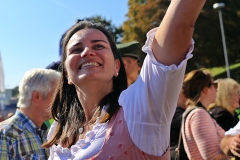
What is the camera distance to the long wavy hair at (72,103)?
1668 millimetres

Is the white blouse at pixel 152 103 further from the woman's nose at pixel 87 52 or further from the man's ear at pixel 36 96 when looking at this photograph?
the man's ear at pixel 36 96

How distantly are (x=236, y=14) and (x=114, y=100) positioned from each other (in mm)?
31109

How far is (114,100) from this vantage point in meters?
1.63

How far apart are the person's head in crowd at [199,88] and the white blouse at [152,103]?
7.45 ft

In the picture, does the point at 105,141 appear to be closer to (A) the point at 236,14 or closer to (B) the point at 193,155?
(B) the point at 193,155

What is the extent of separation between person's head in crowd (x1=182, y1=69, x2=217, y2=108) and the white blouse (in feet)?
7.45

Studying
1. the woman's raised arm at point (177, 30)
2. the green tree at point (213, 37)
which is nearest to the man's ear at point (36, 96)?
the woman's raised arm at point (177, 30)

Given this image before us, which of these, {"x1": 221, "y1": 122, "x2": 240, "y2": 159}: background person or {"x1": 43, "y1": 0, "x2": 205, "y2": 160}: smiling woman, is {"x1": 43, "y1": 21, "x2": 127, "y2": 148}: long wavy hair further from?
{"x1": 221, "y1": 122, "x2": 240, "y2": 159}: background person

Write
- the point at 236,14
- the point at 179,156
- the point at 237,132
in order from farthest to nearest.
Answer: the point at 236,14, the point at 179,156, the point at 237,132

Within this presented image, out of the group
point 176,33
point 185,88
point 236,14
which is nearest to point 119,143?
point 176,33

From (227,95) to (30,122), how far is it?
282 centimetres

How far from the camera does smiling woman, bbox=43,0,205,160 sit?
1171 millimetres

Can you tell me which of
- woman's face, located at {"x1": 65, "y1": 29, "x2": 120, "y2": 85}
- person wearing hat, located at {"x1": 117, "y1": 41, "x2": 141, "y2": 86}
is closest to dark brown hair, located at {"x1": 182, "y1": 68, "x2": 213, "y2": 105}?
person wearing hat, located at {"x1": 117, "y1": 41, "x2": 141, "y2": 86}

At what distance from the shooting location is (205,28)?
29156 mm
